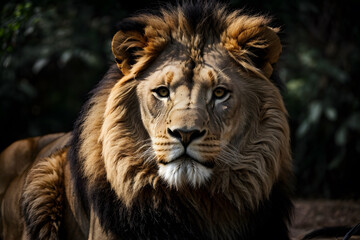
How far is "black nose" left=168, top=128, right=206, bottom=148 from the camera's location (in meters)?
2.66

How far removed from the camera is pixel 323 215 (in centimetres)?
529

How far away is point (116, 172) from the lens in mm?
3053

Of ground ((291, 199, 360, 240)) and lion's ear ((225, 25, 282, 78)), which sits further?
ground ((291, 199, 360, 240))

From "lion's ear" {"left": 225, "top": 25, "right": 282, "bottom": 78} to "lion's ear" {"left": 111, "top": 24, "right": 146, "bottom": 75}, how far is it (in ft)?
1.92

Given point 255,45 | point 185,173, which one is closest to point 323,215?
point 255,45

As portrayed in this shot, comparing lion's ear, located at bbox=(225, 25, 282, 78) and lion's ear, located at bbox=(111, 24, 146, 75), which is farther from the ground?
lion's ear, located at bbox=(111, 24, 146, 75)

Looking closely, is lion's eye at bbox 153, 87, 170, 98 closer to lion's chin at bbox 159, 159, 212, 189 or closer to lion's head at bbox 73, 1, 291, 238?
lion's head at bbox 73, 1, 291, 238

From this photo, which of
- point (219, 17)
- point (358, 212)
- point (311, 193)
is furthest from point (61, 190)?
point (311, 193)

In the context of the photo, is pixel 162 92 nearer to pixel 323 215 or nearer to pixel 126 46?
pixel 126 46

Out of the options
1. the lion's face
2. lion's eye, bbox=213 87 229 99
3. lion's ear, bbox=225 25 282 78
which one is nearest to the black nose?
the lion's face

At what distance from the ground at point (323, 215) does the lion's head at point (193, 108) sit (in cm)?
155

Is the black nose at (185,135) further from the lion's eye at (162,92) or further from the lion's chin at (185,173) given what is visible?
the lion's eye at (162,92)

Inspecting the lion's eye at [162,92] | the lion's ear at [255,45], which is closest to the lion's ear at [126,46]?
the lion's eye at [162,92]

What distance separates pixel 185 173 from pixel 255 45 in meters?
0.97
